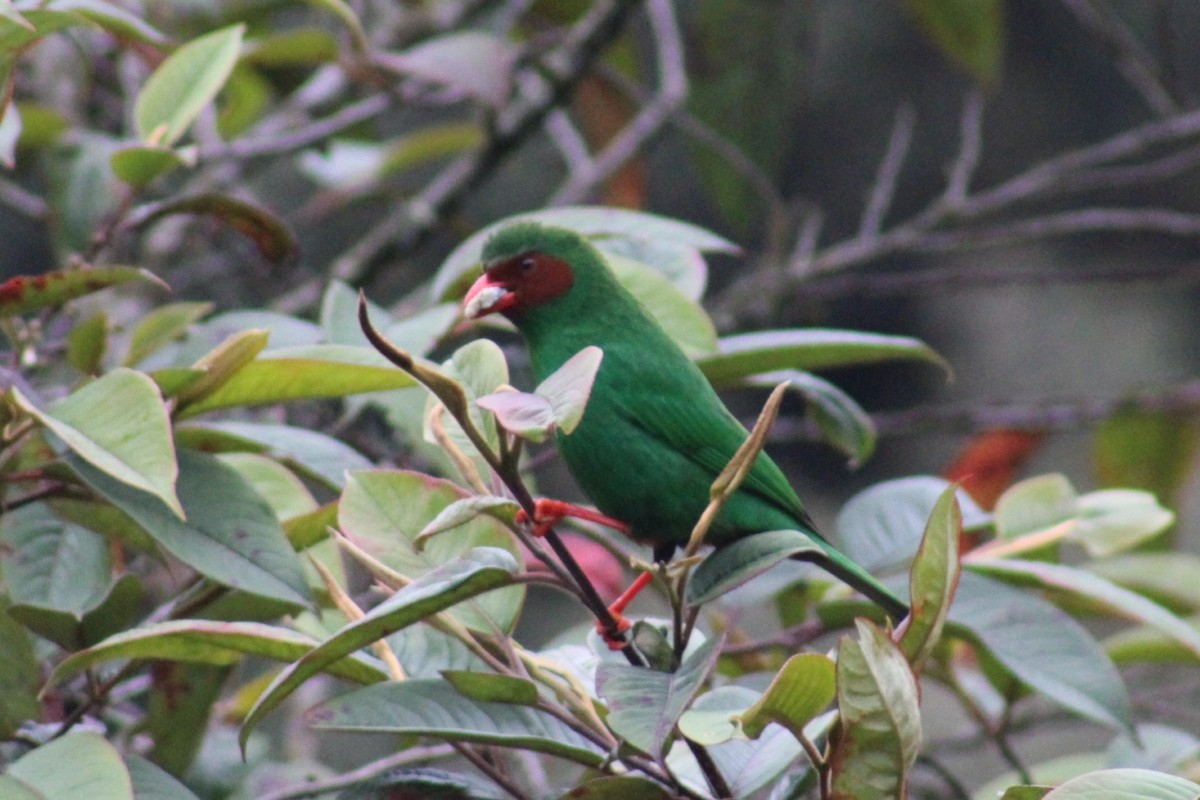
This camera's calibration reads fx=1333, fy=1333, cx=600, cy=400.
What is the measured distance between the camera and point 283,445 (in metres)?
1.89

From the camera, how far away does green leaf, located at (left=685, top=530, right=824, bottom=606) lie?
137cm

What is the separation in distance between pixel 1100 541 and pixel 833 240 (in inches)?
238

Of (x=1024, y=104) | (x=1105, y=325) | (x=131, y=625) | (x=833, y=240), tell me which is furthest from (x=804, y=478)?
(x=131, y=625)

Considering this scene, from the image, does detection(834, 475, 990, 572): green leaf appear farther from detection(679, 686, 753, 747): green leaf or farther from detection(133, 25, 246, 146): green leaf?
detection(133, 25, 246, 146): green leaf

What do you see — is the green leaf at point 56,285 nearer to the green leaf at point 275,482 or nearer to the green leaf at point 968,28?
the green leaf at point 275,482

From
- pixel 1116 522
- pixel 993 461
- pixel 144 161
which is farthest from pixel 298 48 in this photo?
pixel 1116 522

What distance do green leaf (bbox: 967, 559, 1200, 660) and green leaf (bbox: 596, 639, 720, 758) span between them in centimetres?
86

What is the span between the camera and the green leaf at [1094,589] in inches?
78.2

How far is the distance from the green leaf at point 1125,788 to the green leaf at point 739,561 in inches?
13.0

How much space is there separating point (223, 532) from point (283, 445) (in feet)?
1.02

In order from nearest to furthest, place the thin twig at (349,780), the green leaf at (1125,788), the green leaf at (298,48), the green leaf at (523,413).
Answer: the green leaf at (523,413) → the green leaf at (1125,788) → the thin twig at (349,780) → the green leaf at (298,48)

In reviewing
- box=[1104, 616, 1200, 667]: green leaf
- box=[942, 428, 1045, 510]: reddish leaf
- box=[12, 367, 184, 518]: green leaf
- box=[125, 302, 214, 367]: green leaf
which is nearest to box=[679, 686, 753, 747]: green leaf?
box=[12, 367, 184, 518]: green leaf

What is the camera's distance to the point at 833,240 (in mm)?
8141

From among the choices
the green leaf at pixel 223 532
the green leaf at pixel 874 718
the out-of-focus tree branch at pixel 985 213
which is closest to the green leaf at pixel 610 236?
the green leaf at pixel 223 532
